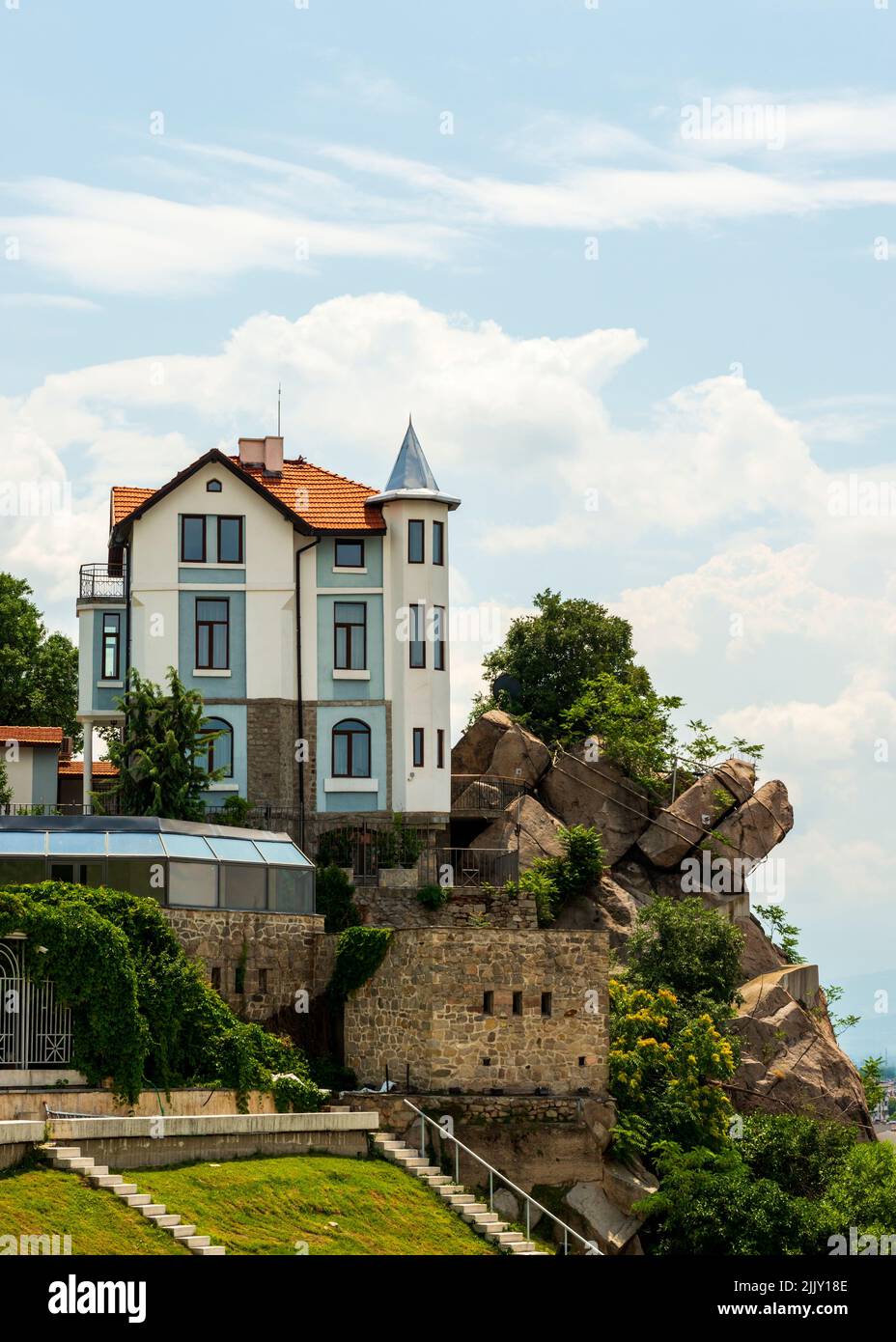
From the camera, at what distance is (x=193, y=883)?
44844 mm

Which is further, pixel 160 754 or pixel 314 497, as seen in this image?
pixel 314 497

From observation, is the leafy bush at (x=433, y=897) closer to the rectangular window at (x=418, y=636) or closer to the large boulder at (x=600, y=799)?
the large boulder at (x=600, y=799)

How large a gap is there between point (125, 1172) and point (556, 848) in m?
24.1

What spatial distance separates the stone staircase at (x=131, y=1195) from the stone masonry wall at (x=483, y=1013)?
10.0m

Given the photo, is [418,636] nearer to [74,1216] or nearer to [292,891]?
[292,891]

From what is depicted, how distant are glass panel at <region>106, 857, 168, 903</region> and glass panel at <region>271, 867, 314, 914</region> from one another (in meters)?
A: 3.28

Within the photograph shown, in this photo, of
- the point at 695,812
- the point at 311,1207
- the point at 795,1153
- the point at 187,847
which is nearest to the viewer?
the point at 311,1207

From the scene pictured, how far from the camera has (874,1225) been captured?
44844 mm

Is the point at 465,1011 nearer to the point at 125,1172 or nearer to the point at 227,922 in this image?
the point at 227,922

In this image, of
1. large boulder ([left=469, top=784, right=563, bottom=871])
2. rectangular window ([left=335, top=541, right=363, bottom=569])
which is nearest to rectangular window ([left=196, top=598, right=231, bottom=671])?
rectangular window ([left=335, top=541, right=363, bottom=569])

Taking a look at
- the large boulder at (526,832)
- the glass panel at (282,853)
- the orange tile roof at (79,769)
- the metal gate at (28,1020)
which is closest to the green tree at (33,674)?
the orange tile roof at (79,769)

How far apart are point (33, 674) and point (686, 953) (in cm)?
3185

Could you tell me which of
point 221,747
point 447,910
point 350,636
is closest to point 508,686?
point 350,636
